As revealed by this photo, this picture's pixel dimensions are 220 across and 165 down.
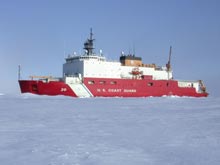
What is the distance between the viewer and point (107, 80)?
3216 centimetres

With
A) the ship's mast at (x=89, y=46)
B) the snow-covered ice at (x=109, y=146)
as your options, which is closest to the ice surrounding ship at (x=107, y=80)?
the ship's mast at (x=89, y=46)

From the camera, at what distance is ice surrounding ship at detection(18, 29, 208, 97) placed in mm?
30428

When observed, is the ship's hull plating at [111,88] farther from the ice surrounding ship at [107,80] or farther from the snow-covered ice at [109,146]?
the snow-covered ice at [109,146]

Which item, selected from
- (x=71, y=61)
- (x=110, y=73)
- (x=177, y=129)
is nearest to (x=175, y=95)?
(x=110, y=73)

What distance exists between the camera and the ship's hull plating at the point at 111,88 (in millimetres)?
30078

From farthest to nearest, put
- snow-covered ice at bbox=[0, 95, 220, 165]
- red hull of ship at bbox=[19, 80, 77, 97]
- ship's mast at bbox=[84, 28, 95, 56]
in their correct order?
1. ship's mast at bbox=[84, 28, 95, 56]
2. red hull of ship at bbox=[19, 80, 77, 97]
3. snow-covered ice at bbox=[0, 95, 220, 165]

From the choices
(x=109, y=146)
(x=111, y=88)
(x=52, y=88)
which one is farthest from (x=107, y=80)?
(x=109, y=146)

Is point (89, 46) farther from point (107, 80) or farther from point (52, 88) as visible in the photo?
point (52, 88)

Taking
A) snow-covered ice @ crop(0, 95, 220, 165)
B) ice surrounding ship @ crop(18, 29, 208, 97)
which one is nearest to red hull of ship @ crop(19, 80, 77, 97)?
ice surrounding ship @ crop(18, 29, 208, 97)

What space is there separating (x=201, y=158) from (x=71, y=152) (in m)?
2.07

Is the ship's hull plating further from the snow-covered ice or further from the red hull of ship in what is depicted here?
the snow-covered ice

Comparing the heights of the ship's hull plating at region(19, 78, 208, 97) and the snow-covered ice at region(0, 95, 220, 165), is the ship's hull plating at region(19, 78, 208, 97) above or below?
above

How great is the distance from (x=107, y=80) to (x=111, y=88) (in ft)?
3.10

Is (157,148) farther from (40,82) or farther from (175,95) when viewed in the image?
(175,95)
